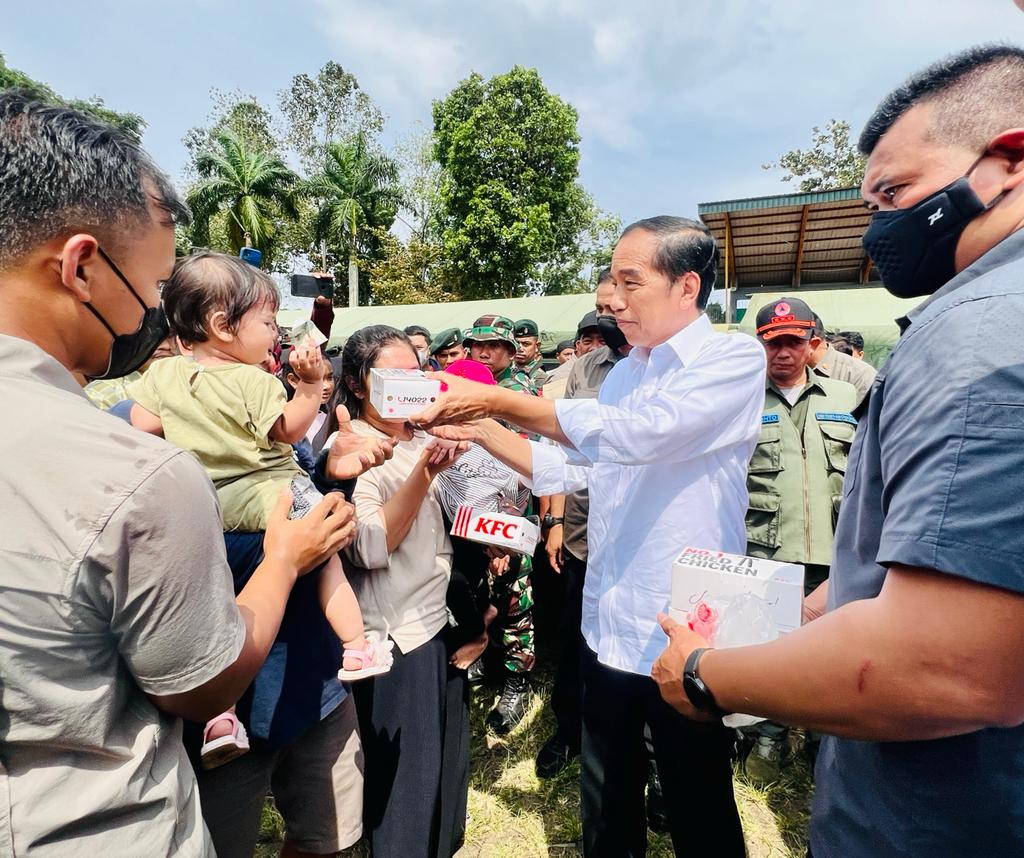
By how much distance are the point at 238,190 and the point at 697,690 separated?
92.6 feet

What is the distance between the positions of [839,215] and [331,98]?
3075 cm

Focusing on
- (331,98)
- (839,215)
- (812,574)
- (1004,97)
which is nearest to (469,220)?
(839,215)

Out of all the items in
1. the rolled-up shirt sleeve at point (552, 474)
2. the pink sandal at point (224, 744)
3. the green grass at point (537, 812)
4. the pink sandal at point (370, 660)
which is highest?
the rolled-up shirt sleeve at point (552, 474)

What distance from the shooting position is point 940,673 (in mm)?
822

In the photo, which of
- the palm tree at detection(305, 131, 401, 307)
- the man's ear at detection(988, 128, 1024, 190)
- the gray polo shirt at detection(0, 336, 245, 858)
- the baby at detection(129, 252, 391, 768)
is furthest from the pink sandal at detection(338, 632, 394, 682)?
the palm tree at detection(305, 131, 401, 307)

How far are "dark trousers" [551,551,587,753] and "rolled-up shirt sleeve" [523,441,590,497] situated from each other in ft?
3.59

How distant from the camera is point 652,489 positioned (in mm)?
2078

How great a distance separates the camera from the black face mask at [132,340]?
1055 mm

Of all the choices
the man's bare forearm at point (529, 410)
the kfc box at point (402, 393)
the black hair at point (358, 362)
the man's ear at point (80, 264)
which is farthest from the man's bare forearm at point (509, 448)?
the man's ear at point (80, 264)

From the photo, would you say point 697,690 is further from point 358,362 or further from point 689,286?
point 358,362

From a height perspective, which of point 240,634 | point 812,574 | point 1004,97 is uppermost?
point 1004,97

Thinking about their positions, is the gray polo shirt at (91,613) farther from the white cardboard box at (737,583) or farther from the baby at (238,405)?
the white cardboard box at (737,583)

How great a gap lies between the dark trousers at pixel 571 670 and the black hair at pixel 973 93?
2697mm

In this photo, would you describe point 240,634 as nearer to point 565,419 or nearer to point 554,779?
point 565,419
